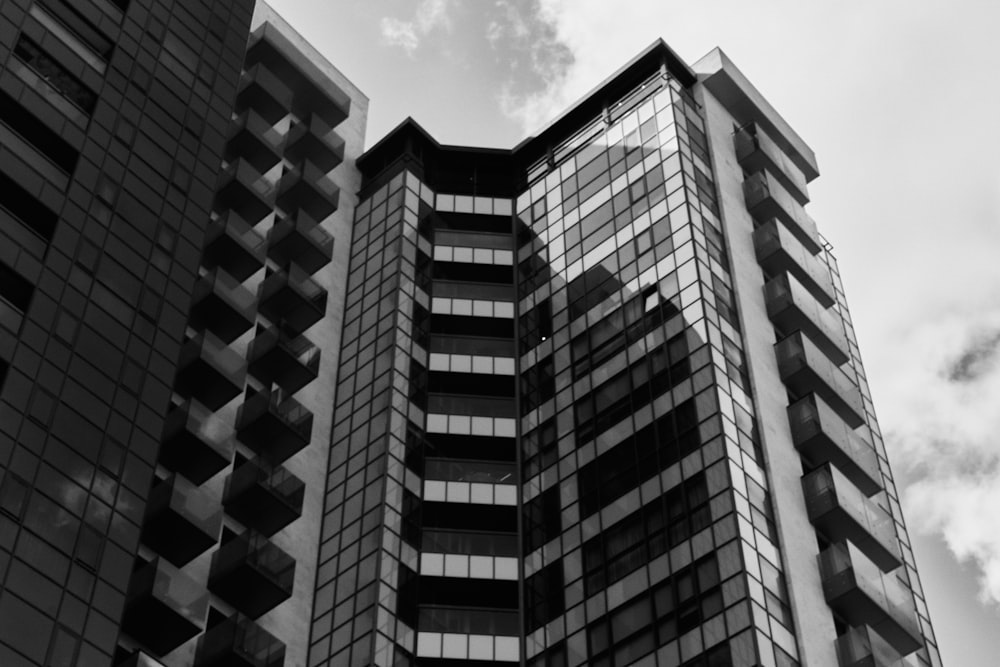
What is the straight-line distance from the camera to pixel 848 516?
61844 mm

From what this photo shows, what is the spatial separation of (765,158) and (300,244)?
941 inches

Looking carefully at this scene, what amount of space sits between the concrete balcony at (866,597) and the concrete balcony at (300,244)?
2743 cm

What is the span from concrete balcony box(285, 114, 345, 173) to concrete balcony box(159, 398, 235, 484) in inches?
866

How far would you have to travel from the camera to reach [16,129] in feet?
167

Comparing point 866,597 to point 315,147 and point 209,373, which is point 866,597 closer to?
point 209,373

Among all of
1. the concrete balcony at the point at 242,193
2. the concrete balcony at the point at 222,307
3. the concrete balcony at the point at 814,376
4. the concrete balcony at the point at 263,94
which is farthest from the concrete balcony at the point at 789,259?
the concrete balcony at the point at 263,94

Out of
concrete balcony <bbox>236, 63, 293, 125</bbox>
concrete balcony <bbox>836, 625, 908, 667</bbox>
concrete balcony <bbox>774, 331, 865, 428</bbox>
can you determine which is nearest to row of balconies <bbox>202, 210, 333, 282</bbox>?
concrete balcony <bbox>236, 63, 293, 125</bbox>

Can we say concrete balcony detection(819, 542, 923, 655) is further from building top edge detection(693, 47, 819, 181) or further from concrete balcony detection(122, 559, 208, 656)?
building top edge detection(693, 47, 819, 181)

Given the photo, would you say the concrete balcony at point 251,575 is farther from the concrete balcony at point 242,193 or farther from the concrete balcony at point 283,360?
the concrete balcony at point 242,193

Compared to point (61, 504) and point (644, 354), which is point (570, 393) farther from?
point (61, 504)

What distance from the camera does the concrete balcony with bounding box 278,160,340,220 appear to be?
75.5m

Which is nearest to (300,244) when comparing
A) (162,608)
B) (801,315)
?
(801,315)

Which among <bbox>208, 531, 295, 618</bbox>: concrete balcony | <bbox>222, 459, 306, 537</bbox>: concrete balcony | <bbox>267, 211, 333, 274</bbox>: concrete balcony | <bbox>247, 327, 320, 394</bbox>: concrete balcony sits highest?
<bbox>267, 211, 333, 274</bbox>: concrete balcony

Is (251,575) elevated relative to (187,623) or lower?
elevated
